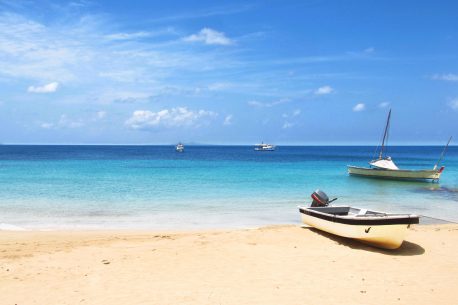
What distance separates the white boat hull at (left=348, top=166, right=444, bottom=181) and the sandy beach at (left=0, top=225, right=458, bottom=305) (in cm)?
2752

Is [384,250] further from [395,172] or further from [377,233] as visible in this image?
[395,172]

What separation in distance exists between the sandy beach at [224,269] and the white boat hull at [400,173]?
27517 mm

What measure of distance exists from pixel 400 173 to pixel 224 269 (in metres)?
36.5

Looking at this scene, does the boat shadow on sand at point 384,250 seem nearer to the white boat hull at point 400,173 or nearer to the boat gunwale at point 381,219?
the boat gunwale at point 381,219

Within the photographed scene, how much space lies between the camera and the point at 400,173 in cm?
4197

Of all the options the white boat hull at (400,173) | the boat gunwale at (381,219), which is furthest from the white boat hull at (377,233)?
the white boat hull at (400,173)

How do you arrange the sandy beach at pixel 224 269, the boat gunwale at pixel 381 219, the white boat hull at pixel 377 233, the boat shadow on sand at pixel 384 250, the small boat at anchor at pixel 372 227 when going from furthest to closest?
the boat shadow on sand at pixel 384 250, the white boat hull at pixel 377 233, the small boat at anchor at pixel 372 227, the boat gunwale at pixel 381 219, the sandy beach at pixel 224 269

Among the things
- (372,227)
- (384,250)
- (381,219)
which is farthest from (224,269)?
(384,250)

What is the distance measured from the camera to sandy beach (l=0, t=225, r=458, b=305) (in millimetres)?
8445

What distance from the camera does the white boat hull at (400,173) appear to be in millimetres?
39375

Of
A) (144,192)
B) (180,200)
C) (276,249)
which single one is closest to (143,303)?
(276,249)

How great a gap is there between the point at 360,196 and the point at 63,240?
21280mm

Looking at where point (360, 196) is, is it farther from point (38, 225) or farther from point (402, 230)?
point (38, 225)

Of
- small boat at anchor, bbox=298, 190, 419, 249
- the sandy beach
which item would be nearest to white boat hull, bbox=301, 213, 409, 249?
small boat at anchor, bbox=298, 190, 419, 249
